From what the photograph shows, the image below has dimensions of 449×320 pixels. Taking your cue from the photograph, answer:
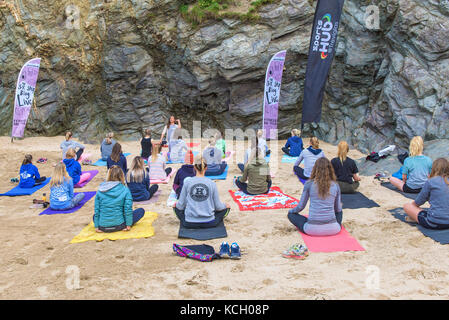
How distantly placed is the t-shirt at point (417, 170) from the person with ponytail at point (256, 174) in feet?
10.2

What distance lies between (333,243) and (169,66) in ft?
43.5

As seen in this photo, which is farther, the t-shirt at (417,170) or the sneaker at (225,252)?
the t-shirt at (417,170)

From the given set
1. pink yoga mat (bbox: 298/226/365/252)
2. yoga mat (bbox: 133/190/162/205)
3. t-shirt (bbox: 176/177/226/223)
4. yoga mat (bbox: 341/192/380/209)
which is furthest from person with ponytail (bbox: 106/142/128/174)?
yoga mat (bbox: 341/192/380/209)

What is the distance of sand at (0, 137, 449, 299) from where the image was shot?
376cm

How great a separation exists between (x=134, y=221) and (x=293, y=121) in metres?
11.9

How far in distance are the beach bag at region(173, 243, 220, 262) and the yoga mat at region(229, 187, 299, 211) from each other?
7.13 feet

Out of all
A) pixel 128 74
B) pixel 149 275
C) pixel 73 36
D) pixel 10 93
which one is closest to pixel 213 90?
pixel 128 74

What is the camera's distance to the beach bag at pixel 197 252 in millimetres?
4531

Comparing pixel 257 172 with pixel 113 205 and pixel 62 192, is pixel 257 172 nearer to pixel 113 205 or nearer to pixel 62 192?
pixel 113 205

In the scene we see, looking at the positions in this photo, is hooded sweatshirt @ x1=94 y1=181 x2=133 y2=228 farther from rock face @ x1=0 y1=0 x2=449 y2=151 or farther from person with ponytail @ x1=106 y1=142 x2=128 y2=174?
rock face @ x1=0 y1=0 x2=449 y2=151

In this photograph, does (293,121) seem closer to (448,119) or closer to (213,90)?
(213,90)

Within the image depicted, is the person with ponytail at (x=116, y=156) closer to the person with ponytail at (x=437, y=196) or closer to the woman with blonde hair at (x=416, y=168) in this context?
the person with ponytail at (x=437, y=196)

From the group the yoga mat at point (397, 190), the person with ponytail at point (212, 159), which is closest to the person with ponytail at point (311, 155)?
the yoga mat at point (397, 190)

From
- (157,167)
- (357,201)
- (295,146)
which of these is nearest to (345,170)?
(357,201)
